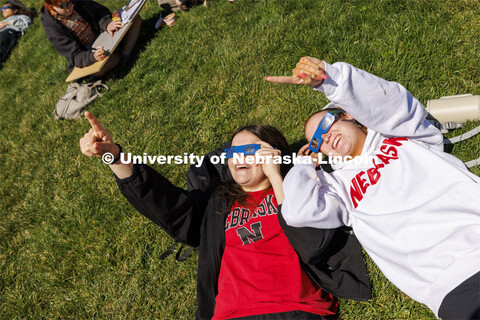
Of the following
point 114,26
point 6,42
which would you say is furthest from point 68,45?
point 6,42

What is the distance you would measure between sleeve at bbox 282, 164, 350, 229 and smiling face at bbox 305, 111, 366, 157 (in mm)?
287

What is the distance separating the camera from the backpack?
21.0 feet

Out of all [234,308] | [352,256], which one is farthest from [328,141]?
[234,308]

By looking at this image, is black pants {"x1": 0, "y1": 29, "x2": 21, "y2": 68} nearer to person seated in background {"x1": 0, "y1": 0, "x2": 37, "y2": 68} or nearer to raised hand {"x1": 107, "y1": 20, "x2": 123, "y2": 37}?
person seated in background {"x1": 0, "y1": 0, "x2": 37, "y2": 68}

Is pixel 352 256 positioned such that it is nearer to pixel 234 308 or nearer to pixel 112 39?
pixel 234 308

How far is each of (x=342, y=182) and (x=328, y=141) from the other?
40 cm

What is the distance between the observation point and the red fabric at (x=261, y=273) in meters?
2.83

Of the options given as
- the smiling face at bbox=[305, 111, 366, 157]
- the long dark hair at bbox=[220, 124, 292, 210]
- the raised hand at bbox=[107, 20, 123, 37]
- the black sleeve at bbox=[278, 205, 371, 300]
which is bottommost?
the black sleeve at bbox=[278, 205, 371, 300]

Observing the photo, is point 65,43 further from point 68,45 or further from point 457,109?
point 457,109

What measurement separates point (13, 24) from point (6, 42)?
32.8 inches

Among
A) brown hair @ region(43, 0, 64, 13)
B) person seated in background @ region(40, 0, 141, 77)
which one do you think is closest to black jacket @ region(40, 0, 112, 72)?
person seated in background @ region(40, 0, 141, 77)

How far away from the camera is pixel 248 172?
3.24m

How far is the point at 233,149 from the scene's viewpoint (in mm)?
3281

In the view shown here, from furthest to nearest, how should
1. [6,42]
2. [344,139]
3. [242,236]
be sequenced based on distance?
1. [6,42]
2. [242,236]
3. [344,139]
